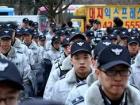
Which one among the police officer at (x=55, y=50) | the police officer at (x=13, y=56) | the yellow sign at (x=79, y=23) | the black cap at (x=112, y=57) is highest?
the black cap at (x=112, y=57)

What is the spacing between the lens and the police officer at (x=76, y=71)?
644cm

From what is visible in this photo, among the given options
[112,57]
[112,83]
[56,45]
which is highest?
[112,57]

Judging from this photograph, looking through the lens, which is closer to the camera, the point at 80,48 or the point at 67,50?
the point at 80,48

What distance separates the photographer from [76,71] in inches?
254

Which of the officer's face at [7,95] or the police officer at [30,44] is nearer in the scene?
the officer's face at [7,95]

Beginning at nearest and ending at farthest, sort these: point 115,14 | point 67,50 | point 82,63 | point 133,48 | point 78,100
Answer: point 78,100, point 82,63, point 67,50, point 133,48, point 115,14

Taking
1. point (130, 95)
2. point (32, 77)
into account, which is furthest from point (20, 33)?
point (130, 95)

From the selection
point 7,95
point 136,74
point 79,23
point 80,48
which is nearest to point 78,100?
point 80,48

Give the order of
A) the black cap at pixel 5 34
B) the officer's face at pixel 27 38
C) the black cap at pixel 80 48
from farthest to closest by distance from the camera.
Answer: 1. the officer's face at pixel 27 38
2. the black cap at pixel 5 34
3. the black cap at pixel 80 48

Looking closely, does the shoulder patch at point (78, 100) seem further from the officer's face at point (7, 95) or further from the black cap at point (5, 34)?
the black cap at point (5, 34)

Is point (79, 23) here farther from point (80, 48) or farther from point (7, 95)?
point (7, 95)

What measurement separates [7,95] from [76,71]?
3466 millimetres

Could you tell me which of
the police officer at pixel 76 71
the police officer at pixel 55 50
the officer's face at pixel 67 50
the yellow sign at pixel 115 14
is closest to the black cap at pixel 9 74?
the police officer at pixel 76 71

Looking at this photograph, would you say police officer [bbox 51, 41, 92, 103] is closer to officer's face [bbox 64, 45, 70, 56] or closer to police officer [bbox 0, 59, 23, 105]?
officer's face [bbox 64, 45, 70, 56]
